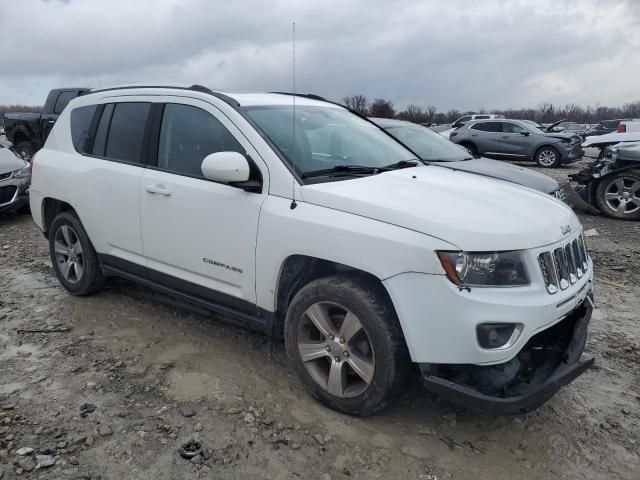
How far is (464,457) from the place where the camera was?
2.79 metres

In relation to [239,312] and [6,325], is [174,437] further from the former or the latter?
[6,325]

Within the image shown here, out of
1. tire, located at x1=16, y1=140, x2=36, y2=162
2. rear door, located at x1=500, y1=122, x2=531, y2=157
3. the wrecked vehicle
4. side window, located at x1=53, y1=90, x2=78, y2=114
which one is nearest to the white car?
the wrecked vehicle

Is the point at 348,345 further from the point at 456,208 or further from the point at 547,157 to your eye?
the point at 547,157

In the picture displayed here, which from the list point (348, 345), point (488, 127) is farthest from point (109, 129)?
point (488, 127)

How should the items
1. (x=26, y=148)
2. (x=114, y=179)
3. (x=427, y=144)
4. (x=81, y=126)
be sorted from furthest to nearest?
(x=26, y=148)
(x=427, y=144)
(x=81, y=126)
(x=114, y=179)

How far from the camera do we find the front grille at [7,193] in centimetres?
821

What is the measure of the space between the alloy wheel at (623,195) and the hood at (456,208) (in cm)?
640

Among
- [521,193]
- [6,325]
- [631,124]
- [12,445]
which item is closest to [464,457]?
[521,193]

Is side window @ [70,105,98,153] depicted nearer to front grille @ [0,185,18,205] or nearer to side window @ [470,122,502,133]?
front grille @ [0,185,18,205]

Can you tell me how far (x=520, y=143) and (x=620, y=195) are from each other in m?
9.17

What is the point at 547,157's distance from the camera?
17281mm

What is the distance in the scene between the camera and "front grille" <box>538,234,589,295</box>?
271cm

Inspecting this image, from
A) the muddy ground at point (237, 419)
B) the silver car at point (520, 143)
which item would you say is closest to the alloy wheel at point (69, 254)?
the muddy ground at point (237, 419)

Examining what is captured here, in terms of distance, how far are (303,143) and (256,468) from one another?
6.44 ft
